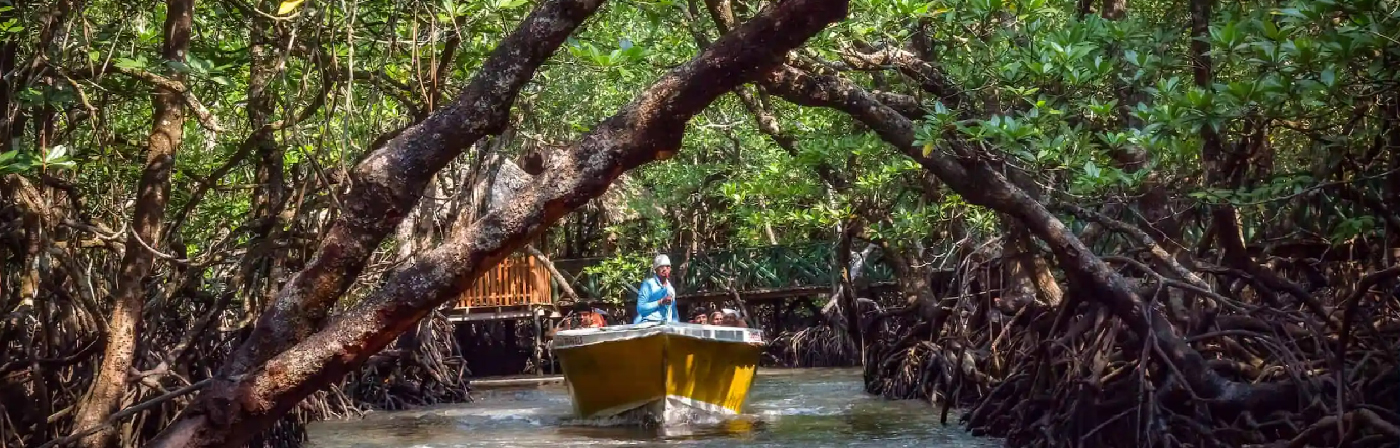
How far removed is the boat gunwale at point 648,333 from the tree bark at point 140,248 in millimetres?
6542

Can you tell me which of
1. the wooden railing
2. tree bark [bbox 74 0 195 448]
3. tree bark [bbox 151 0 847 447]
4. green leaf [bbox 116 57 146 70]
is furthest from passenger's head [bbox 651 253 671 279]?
the wooden railing

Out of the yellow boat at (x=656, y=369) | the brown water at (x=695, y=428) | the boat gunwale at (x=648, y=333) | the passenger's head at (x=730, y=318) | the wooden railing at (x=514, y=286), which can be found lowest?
the brown water at (x=695, y=428)

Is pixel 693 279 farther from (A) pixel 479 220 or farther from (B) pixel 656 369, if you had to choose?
(A) pixel 479 220

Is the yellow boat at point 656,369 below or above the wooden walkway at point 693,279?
below

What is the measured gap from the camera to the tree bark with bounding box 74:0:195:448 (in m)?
7.10

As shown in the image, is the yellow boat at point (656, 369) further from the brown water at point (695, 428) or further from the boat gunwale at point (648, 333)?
the brown water at point (695, 428)

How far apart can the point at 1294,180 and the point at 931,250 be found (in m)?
11.2

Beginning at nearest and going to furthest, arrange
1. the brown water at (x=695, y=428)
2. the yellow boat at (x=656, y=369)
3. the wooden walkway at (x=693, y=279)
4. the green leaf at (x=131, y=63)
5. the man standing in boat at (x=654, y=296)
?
the green leaf at (x=131, y=63)
the brown water at (x=695, y=428)
the yellow boat at (x=656, y=369)
the man standing in boat at (x=654, y=296)
the wooden walkway at (x=693, y=279)

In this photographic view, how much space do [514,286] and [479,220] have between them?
1880 centimetres

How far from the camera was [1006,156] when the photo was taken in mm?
9055

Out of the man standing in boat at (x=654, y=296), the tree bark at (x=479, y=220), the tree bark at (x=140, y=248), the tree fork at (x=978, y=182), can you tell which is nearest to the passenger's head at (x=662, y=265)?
the man standing in boat at (x=654, y=296)

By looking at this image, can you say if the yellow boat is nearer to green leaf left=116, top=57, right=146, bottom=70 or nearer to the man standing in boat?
the man standing in boat

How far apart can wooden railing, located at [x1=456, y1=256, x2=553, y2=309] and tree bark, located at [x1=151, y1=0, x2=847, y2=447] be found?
60.7 feet

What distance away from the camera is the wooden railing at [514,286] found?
23.9 metres
